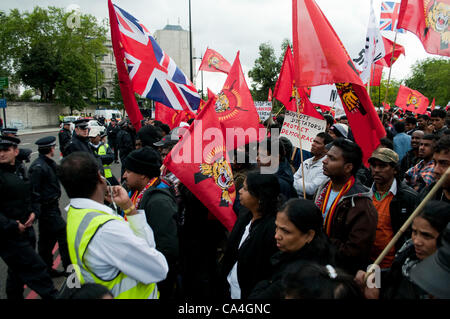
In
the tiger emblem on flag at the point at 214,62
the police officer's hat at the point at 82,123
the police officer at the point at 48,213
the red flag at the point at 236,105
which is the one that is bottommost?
the police officer at the point at 48,213

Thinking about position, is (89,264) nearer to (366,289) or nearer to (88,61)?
(366,289)

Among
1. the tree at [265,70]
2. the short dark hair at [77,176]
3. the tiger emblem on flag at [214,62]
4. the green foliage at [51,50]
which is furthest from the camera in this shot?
the green foliage at [51,50]

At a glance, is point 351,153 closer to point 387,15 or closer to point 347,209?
point 347,209

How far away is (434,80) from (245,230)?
43.4m

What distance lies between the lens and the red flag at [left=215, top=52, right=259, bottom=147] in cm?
523

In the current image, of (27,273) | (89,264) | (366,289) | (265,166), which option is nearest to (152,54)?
(265,166)

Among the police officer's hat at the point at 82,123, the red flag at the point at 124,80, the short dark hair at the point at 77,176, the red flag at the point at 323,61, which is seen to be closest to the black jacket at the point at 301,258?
the short dark hair at the point at 77,176

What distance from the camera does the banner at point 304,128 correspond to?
163 inches

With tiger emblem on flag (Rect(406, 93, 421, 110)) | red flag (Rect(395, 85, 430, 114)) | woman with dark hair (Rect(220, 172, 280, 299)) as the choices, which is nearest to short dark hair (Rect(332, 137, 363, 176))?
woman with dark hair (Rect(220, 172, 280, 299))

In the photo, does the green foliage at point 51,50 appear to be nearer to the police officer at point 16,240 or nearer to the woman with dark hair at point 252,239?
the police officer at point 16,240

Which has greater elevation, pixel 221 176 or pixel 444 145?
pixel 444 145

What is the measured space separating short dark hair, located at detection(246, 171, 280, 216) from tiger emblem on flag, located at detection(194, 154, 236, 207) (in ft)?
1.80

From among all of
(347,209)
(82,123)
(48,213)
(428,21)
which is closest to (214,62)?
(82,123)

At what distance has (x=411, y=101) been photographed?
36.2 ft
